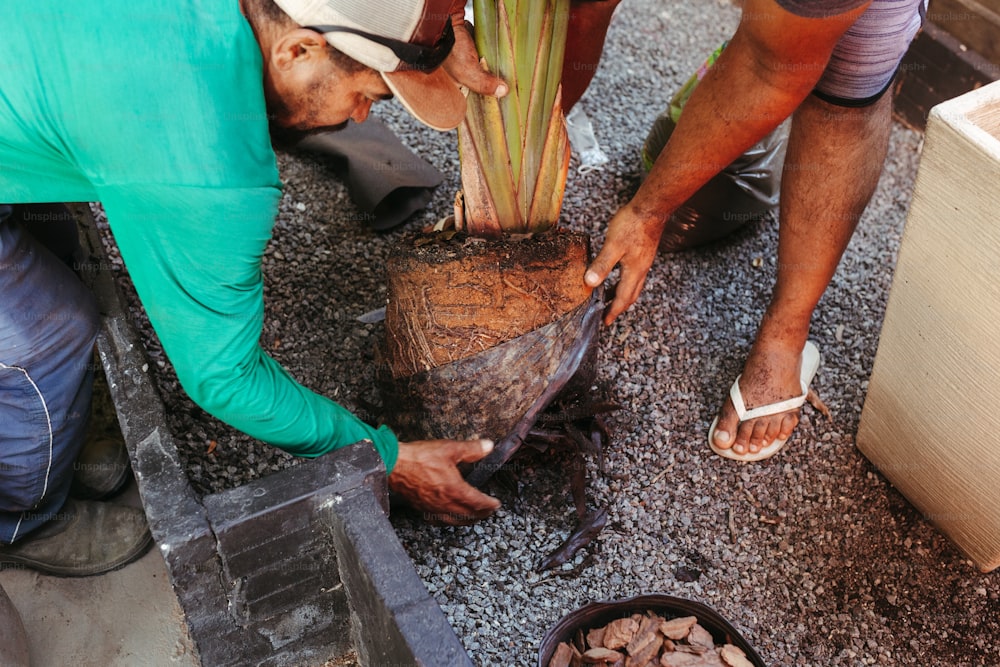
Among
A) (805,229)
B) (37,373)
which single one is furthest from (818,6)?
(37,373)

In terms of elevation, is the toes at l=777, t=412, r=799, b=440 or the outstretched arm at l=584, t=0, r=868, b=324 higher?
the outstretched arm at l=584, t=0, r=868, b=324

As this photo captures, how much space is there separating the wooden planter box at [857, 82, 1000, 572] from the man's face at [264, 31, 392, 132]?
3.47 ft

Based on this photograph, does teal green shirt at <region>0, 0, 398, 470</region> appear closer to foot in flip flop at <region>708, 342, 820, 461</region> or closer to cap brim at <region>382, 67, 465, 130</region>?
cap brim at <region>382, 67, 465, 130</region>

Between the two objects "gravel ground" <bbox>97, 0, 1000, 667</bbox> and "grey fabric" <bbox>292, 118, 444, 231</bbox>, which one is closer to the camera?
"gravel ground" <bbox>97, 0, 1000, 667</bbox>

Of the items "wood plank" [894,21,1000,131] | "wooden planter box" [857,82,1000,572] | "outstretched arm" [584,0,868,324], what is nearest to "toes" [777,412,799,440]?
"wooden planter box" [857,82,1000,572]

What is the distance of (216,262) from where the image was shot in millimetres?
1292

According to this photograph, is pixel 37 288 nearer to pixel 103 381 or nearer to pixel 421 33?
pixel 103 381

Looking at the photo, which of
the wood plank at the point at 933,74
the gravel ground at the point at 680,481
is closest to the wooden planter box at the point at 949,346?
the gravel ground at the point at 680,481

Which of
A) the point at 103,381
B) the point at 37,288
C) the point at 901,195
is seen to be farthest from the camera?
the point at 901,195

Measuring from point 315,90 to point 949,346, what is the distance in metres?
1.36

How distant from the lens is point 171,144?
1206mm

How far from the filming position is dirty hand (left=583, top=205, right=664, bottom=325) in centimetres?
187

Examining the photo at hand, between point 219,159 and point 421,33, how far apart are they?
1.12 ft

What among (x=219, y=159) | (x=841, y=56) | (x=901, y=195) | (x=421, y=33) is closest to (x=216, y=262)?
(x=219, y=159)
